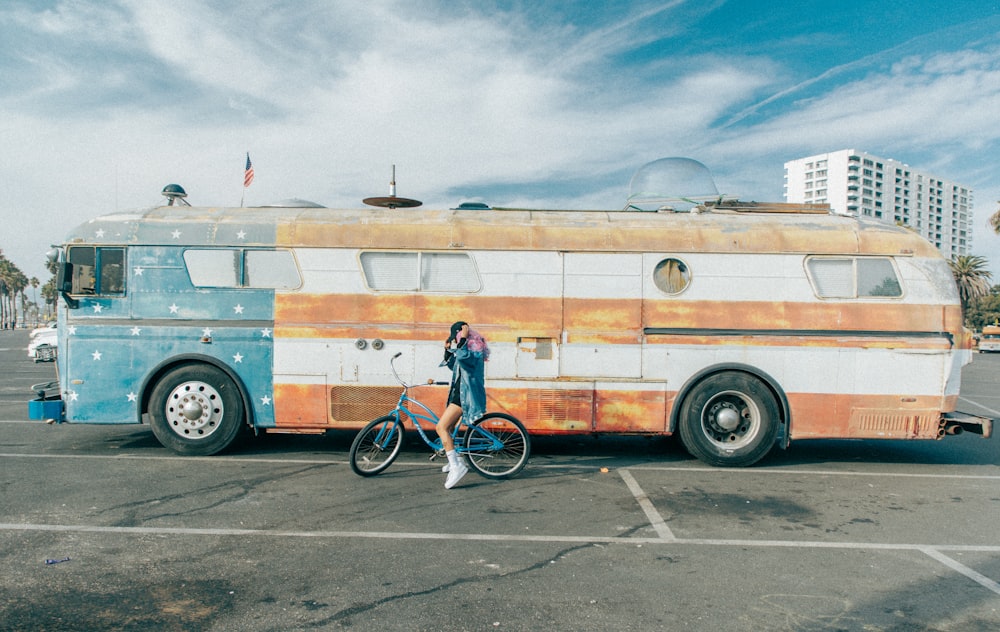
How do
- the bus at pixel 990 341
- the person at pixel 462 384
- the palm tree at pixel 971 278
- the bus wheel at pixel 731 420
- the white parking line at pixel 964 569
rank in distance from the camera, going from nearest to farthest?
the white parking line at pixel 964 569, the person at pixel 462 384, the bus wheel at pixel 731 420, the bus at pixel 990 341, the palm tree at pixel 971 278

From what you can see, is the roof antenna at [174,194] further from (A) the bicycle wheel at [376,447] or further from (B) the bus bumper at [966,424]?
(B) the bus bumper at [966,424]

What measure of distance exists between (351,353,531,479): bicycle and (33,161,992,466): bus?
57cm

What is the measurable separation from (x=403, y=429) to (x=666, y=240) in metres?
3.84

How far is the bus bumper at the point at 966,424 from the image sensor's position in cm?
742

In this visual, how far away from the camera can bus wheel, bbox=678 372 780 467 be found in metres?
7.61

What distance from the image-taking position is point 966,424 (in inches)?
297

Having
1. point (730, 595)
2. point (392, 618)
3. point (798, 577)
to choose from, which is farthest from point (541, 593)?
point (798, 577)

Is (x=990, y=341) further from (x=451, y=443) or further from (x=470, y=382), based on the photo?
(x=451, y=443)

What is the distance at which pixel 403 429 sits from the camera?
23.7ft

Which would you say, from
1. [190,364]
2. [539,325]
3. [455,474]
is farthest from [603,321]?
[190,364]

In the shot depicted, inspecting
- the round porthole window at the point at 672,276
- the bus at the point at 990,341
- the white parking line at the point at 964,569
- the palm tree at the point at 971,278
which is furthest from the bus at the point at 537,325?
the palm tree at the point at 971,278

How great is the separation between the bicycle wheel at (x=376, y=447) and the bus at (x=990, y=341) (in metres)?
59.2

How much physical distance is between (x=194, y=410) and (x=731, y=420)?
21.1ft

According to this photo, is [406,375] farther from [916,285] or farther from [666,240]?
[916,285]
